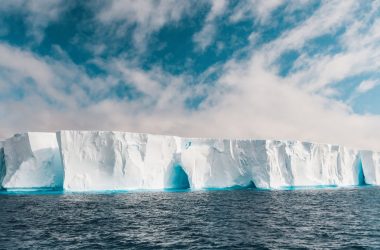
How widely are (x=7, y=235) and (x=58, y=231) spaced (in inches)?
68.1

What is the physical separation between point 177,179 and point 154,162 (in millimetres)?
4875

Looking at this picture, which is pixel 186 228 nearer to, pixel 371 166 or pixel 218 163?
pixel 218 163

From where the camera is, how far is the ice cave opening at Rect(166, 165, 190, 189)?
3569cm

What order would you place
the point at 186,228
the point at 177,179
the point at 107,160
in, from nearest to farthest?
1. the point at 186,228
2. the point at 107,160
3. the point at 177,179

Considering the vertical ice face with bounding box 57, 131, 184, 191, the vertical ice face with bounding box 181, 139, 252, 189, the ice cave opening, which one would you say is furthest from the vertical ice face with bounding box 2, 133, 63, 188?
the vertical ice face with bounding box 181, 139, 252, 189

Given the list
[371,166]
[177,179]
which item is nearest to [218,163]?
[177,179]

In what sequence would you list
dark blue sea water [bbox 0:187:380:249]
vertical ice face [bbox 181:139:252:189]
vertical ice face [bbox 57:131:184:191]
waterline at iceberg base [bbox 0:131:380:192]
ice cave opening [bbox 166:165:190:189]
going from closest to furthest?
dark blue sea water [bbox 0:187:380:249] → vertical ice face [bbox 57:131:184:191] → waterline at iceberg base [bbox 0:131:380:192] → ice cave opening [bbox 166:165:190:189] → vertical ice face [bbox 181:139:252:189]

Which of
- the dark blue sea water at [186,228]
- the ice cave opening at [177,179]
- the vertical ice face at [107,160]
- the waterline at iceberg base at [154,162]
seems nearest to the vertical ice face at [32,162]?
the waterline at iceberg base at [154,162]

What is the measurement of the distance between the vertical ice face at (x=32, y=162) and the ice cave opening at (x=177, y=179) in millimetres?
11484

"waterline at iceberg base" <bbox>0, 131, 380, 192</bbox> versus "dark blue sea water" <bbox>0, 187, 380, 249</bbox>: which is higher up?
"waterline at iceberg base" <bbox>0, 131, 380, 192</bbox>

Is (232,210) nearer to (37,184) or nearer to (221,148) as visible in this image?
(221,148)

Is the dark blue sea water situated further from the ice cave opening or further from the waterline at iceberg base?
the ice cave opening

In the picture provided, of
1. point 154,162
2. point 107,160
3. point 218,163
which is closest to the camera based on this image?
point 107,160

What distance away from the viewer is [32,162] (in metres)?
31.3
